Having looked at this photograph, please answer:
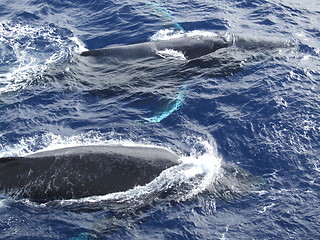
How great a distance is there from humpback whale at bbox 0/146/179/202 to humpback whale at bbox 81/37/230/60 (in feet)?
33.2

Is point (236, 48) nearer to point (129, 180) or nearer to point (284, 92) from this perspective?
point (284, 92)

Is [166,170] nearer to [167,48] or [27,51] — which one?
[167,48]

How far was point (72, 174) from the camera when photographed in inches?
776

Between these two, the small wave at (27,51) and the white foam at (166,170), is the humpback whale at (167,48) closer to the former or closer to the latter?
the small wave at (27,51)

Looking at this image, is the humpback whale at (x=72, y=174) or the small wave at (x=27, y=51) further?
the small wave at (x=27, y=51)

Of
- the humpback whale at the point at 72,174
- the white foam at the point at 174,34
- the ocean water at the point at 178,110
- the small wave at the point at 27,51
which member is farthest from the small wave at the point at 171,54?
the humpback whale at the point at 72,174

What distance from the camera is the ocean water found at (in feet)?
63.0

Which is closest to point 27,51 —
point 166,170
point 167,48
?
point 167,48

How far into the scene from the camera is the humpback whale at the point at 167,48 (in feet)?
95.7

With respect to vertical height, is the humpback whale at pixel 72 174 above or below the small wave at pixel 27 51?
above

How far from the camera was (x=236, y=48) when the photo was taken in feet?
98.4

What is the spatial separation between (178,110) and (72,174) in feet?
→ 26.6

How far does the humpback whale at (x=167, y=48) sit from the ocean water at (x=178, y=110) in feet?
1.58

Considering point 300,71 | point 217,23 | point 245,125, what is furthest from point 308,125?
point 217,23
